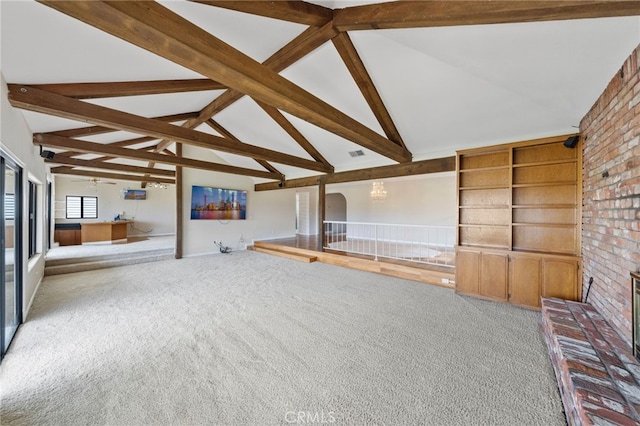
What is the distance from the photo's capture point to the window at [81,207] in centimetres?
836

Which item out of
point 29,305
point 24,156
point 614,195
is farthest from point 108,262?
point 614,195

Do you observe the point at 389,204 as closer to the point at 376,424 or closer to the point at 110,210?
the point at 376,424

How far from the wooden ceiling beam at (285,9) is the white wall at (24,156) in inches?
87.6

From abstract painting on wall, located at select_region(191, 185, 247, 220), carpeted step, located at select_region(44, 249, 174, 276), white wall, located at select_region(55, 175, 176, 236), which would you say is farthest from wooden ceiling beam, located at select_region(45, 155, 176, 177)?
white wall, located at select_region(55, 175, 176, 236)

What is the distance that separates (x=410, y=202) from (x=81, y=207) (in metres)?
12.0

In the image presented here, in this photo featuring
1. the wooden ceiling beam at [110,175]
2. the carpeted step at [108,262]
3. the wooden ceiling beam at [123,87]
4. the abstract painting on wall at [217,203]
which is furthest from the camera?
the abstract painting on wall at [217,203]

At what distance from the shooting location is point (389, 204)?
31.3 ft

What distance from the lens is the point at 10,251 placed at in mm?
2723

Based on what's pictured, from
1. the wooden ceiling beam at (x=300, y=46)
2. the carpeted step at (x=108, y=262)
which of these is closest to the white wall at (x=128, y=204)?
the carpeted step at (x=108, y=262)

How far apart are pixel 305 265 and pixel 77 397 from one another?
4565mm

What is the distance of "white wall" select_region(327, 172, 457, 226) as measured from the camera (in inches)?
321

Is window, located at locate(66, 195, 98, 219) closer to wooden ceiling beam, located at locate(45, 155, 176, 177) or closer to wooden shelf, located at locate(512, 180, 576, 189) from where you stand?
wooden ceiling beam, located at locate(45, 155, 176, 177)

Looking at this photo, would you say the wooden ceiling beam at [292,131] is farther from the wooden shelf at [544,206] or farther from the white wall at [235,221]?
the wooden shelf at [544,206]

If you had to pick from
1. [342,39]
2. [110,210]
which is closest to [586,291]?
[342,39]
